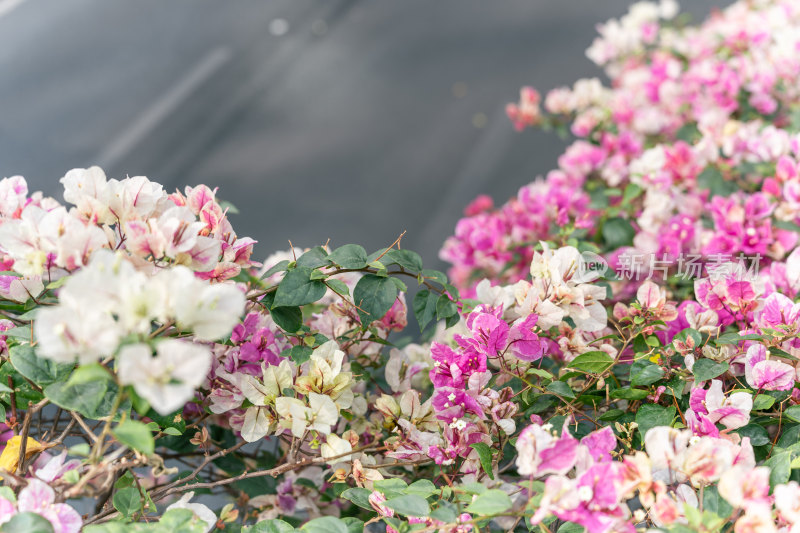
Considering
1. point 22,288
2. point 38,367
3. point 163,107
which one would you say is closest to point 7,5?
point 163,107

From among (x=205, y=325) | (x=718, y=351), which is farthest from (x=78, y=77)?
(x=718, y=351)

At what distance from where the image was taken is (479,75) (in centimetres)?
198

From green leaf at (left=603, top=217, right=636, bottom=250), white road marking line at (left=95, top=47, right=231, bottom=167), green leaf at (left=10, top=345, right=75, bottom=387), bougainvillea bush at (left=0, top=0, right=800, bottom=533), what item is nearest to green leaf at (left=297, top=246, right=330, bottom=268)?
bougainvillea bush at (left=0, top=0, right=800, bottom=533)

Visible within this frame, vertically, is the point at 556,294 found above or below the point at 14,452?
above

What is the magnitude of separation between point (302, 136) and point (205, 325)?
1.43 metres

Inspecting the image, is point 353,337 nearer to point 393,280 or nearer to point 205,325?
point 393,280

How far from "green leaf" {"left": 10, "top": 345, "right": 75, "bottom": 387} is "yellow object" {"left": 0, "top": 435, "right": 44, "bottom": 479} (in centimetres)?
11

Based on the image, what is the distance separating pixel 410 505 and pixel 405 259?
0.25 metres

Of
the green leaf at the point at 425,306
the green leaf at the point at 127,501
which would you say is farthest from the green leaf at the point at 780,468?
the green leaf at the point at 127,501

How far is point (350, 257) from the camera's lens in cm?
58

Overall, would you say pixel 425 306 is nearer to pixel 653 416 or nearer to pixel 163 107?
pixel 653 416

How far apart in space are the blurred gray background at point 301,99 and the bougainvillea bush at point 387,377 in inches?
29.6

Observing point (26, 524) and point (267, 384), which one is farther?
point (267, 384)

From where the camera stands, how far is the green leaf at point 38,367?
1.52ft
